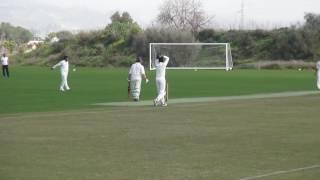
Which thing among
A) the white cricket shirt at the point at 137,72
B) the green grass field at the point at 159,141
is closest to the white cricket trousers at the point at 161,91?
the green grass field at the point at 159,141

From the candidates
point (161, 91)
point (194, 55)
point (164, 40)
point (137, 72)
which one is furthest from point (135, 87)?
point (164, 40)

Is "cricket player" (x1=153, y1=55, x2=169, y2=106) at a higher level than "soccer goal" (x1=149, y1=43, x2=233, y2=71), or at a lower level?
higher

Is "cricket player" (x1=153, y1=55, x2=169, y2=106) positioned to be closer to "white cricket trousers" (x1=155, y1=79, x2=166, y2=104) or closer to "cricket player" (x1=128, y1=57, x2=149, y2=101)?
"white cricket trousers" (x1=155, y1=79, x2=166, y2=104)

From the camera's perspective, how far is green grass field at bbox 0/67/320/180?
11.7m

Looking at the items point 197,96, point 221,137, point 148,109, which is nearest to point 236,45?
point 197,96

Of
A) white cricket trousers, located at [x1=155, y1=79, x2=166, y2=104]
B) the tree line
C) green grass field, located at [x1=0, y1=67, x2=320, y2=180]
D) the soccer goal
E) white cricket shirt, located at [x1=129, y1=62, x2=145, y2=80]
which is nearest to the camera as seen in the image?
green grass field, located at [x1=0, y1=67, x2=320, y2=180]

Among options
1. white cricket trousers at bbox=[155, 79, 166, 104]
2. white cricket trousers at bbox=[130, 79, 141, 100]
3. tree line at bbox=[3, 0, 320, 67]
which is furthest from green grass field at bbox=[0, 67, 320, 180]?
tree line at bbox=[3, 0, 320, 67]

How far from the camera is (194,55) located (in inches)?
3201

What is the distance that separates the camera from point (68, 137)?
53.5 feet

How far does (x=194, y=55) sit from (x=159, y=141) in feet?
216

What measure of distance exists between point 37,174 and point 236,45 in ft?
298

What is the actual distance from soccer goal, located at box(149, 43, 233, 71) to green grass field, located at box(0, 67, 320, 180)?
52.2m

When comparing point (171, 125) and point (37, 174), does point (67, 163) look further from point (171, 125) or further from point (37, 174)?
point (171, 125)

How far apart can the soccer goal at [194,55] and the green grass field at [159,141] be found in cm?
5225
